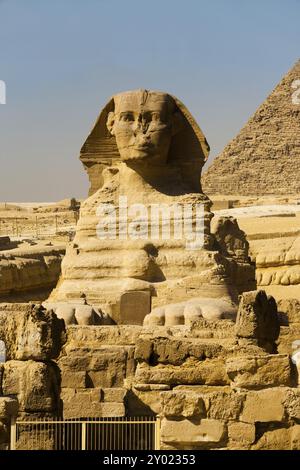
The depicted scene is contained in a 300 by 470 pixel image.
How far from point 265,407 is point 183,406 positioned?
60 centimetres

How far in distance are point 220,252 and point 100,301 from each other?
1.81 metres

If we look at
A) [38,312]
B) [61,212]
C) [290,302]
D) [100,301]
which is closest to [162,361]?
[38,312]

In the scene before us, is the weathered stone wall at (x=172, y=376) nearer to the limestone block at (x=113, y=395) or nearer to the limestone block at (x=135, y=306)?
the limestone block at (x=113, y=395)

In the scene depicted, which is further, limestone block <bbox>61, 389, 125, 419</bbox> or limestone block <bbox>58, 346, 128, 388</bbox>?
limestone block <bbox>58, 346, 128, 388</bbox>

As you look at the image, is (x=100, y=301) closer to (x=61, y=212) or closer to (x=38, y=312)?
(x=38, y=312)

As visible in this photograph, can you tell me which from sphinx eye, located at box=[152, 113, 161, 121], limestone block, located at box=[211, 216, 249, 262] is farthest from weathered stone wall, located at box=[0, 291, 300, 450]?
limestone block, located at box=[211, 216, 249, 262]

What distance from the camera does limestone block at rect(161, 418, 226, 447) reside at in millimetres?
13609

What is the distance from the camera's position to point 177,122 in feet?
72.1

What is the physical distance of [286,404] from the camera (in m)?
13.6

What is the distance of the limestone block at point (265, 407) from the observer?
1359 cm

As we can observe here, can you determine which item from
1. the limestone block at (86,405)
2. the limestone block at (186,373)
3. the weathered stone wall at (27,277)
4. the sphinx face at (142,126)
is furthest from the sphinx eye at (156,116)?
the limestone block at (86,405)

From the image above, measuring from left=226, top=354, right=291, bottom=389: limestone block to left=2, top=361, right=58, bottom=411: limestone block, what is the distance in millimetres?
1433

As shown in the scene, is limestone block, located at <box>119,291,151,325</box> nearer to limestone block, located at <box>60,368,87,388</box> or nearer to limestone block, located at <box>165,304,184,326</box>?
limestone block, located at <box>165,304,184,326</box>
